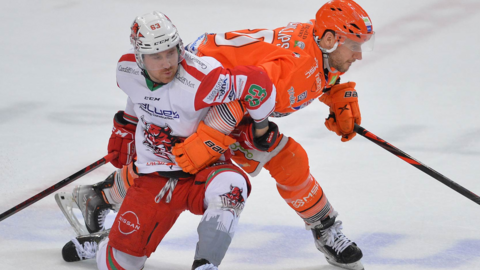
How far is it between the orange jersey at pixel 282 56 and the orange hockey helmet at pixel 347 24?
4.1 inches

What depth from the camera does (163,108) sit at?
2.40m

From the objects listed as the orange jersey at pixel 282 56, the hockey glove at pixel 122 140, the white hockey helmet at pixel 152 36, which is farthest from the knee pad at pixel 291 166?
the white hockey helmet at pixel 152 36

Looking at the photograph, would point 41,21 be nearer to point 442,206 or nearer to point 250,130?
point 250,130

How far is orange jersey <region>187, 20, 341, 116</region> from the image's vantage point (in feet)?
8.60

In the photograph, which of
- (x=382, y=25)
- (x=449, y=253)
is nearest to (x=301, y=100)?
(x=449, y=253)

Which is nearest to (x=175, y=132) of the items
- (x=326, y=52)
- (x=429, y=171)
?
Answer: (x=326, y=52)

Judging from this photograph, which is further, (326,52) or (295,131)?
(295,131)

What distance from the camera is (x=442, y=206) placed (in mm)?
3227

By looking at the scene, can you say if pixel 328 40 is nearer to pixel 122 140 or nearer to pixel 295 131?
pixel 122 140

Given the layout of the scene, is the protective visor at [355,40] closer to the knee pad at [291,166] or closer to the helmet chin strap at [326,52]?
the helmet chin strap at [326,52]

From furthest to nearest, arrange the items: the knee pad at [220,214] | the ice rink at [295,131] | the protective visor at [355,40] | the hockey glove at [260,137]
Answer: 1. the ice rink at [295,131]
2. the protective visor at [355,40]
3. the hockey glove at [260,137]
4. the knee pad at [220,214]

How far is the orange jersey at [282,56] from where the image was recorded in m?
2.62

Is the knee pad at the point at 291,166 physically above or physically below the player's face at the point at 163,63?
below

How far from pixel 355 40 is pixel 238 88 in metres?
0.67
